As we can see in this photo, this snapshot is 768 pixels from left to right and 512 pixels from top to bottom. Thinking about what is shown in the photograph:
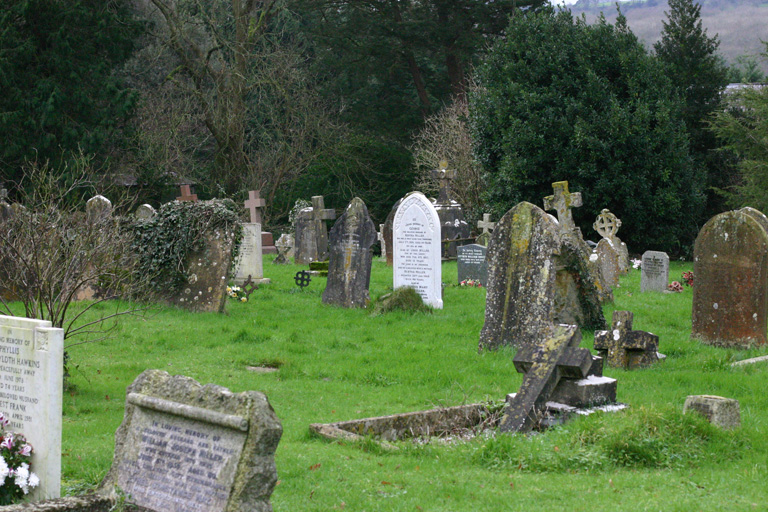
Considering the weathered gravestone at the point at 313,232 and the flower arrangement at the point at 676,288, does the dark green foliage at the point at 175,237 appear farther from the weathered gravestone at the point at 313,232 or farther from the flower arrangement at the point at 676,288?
the flower arrangement at the point at 676,288

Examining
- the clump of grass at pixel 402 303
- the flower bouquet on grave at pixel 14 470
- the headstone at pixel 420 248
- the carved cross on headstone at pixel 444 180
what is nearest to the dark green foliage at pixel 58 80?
the carved cross on headstone at pixel 444 180

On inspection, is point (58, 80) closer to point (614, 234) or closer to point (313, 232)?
point (313, 232)

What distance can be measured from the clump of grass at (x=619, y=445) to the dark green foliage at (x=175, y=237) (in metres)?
8.83

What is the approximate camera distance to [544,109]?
2486cm

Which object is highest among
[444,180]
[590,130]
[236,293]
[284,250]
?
[590,130]

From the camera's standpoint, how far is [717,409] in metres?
6.41

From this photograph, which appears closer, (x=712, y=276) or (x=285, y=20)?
(x=712, y=276)

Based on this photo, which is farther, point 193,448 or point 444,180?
point 444,180

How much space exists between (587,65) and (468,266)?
1045 centimetres

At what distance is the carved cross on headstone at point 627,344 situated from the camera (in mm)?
9359

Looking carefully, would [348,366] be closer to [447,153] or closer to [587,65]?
[587,65]

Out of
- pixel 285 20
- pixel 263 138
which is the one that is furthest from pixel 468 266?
pixel 285 20

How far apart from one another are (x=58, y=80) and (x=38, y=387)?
73.6 ft

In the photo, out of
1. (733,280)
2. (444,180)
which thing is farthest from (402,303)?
(444,180)
